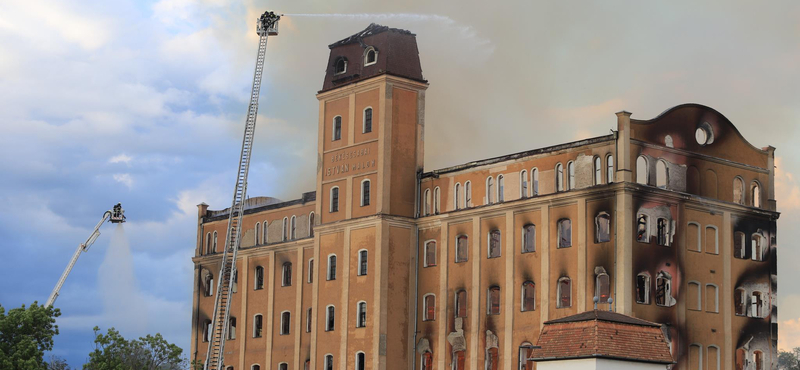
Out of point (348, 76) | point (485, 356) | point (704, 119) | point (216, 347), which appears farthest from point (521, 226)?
point (216, 347)

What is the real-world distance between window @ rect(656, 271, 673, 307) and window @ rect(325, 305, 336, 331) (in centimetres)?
1926

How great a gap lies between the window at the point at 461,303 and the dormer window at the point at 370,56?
14335mm

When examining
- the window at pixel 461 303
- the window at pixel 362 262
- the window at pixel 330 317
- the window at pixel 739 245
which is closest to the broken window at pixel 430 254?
the window at pixel 461 303

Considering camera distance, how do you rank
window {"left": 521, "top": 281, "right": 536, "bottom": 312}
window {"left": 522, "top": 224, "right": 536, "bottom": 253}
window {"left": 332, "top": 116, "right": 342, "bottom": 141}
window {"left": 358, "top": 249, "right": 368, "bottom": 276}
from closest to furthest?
window {"left": 521, "top": 281, "right": 536, "bottom": 312} < window {"left": 522, "top": 224, "right": 536, "bottom": 253} < window {"left": 358, "top": 249, "right": 368, "bottom": 276} < window {"left": 332, "top": 116, "right": 342, "bottom": 141}

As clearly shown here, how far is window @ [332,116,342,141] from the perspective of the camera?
225 ft

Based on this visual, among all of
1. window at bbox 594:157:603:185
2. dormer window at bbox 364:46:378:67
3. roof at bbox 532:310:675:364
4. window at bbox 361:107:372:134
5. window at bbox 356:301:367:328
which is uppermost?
dormer window at bbox 364:46:378:67

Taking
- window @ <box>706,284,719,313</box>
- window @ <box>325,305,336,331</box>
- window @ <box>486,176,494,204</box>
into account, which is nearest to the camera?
window @ <box>706,284,719,313</box>

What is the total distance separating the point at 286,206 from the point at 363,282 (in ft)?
36.7

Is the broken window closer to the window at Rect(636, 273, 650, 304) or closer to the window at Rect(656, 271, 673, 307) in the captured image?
the window at Rect(636, 273, 650, 304)

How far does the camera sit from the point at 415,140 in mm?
66438

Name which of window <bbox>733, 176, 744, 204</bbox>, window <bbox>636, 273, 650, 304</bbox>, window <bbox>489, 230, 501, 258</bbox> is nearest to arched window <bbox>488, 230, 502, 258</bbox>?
window <bbox>489, 230, 501, 258</bbox>

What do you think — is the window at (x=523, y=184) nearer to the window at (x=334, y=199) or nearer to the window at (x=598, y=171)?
the window at (x=598, y=171)

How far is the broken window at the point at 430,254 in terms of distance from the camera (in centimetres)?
6438

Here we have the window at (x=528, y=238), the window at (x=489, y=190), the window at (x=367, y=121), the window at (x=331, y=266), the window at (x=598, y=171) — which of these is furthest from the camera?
the window at (x=331, y=266)
